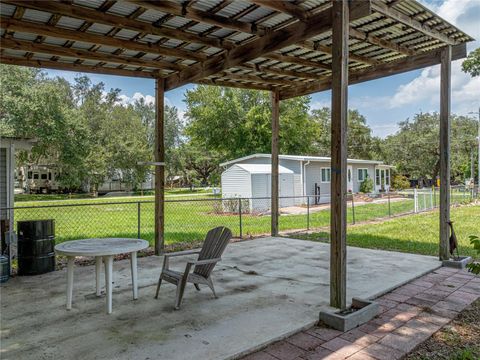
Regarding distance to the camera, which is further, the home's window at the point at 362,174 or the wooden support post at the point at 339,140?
the home's window at the point at 362,174

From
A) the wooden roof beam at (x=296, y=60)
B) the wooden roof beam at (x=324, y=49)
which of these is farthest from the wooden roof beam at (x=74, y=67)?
the wooden roof beam at (x=324, y=49)

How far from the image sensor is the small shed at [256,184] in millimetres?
15242

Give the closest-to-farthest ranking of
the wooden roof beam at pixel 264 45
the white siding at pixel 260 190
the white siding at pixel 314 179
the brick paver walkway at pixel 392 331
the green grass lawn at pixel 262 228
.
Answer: the brick paver walkway at pixel 392 331 → the wooden roof beam at pixel 264 45 → the green grass lawn at pixel 262 228 → the white siding at pixel 260 190 → the white siding at pixel 314 179

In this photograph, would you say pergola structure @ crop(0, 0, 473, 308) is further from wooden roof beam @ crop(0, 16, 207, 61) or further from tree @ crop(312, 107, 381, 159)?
tree @ crop(312, 107, 381, 159)

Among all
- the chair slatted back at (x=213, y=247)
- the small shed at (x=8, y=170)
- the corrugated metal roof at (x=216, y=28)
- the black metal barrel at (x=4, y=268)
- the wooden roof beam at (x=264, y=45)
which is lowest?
the black metal barrel at (x=4, y=268)

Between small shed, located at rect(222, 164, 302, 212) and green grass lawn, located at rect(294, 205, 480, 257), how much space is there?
221 inches

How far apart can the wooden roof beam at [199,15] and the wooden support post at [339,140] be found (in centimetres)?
115

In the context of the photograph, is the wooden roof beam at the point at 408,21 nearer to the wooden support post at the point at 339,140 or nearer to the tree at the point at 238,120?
the wooden support post at the point at 339,140

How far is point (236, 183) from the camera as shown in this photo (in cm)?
1603

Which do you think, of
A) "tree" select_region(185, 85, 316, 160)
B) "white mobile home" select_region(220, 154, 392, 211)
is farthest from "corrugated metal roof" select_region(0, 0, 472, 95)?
"tree" select_region(185, 85, 316, 160)

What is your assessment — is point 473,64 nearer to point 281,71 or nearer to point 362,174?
point 362,174

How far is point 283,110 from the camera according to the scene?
22.2 metres

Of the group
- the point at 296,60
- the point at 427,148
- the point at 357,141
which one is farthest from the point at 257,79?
the point at 357,141

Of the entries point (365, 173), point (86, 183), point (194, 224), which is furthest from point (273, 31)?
point (86, 183)
